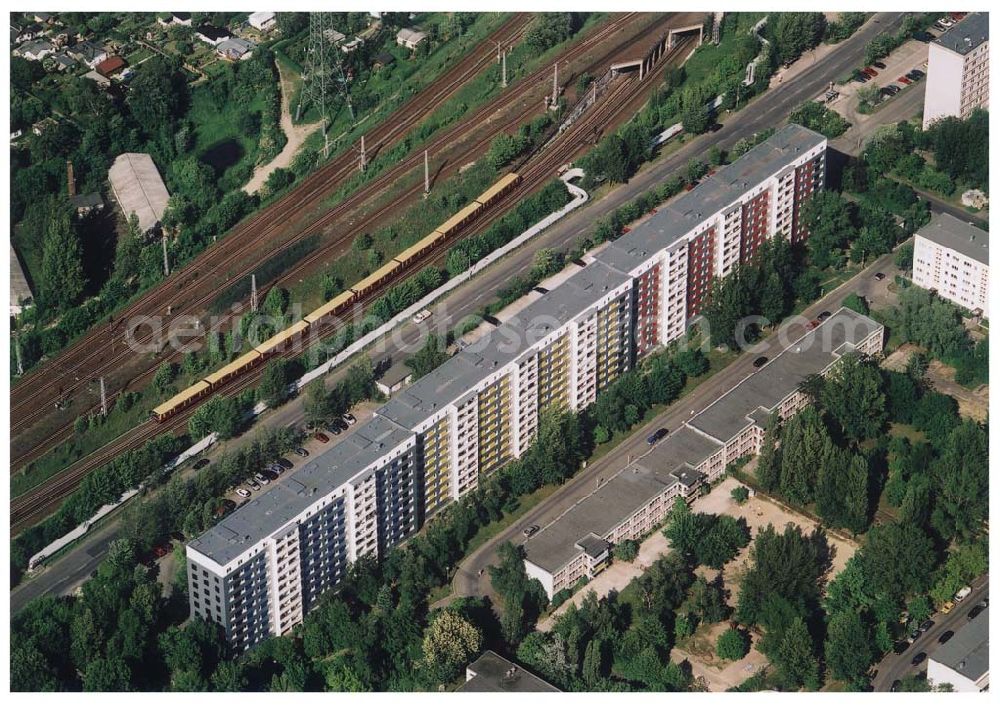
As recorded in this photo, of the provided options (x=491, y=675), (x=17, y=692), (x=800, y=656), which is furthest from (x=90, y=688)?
(x=800, y=656)

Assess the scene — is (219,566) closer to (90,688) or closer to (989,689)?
(90,688)

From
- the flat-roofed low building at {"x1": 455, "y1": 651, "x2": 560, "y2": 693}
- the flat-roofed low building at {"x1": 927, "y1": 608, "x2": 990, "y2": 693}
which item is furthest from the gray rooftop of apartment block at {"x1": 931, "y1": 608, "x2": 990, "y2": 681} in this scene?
the flat-roofed low building at {"x1": 455, "y1": 651, "x2": 560, "y2": 693}

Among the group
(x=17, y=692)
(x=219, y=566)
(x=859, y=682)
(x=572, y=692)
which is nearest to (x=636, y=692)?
(x=572, y=692)

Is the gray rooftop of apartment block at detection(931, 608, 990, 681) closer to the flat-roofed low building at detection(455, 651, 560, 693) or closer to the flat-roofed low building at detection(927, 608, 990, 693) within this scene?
the flat-roofed low building at detection(927, 608, 990, 693)
